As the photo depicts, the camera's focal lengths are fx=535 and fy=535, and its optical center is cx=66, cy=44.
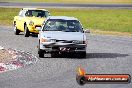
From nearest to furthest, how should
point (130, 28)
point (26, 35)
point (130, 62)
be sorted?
point (130, 62) < point (26, 35) < point (130, 28)

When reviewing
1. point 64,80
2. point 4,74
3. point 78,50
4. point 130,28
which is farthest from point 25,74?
point 130,28

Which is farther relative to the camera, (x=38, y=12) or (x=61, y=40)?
(x=38, y=12)

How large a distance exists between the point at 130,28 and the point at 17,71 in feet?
83.9

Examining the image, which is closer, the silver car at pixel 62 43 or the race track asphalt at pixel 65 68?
the race track asphalt at pixel 65 68

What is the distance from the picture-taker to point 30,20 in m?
30.4

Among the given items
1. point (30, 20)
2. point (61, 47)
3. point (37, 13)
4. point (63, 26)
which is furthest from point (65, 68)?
point (37, 13)

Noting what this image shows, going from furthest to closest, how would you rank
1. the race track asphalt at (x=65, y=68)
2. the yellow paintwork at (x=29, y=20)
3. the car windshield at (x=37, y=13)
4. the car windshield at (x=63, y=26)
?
1. the car windshield at (x=37, y=13)
2. the yellow paintwork at (x=29, y=20)
3. the car windshield at (x=63, y=26)
4. the race track asphalt at (x=65, y=68)

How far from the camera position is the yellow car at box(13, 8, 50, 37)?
30234 millimetres

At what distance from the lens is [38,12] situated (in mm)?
31844

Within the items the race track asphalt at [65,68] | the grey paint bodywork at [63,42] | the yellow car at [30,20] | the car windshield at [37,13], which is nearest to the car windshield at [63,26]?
the grey paint bodywork at [63,42]

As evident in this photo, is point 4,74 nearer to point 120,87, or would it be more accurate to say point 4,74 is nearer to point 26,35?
point 120,87

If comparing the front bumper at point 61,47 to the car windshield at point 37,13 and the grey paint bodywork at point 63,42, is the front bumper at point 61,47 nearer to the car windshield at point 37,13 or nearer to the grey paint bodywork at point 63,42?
the grey paint bodywork at point 63,42

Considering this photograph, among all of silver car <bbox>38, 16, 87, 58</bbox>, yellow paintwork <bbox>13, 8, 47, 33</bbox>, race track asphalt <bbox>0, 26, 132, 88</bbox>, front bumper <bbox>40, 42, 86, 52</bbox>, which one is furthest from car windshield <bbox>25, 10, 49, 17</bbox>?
front bumper <bbox>40, 42, 86, 52</bbox>

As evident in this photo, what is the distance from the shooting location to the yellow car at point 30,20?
99.2 ft
